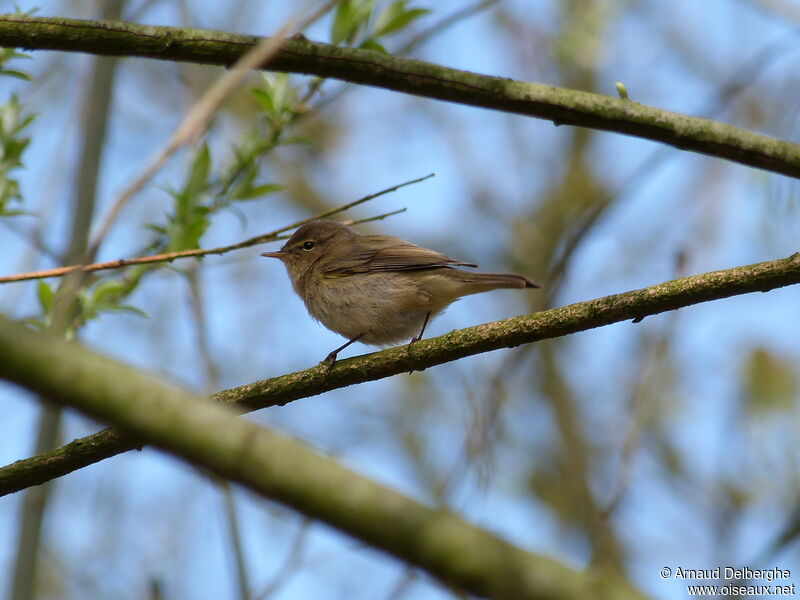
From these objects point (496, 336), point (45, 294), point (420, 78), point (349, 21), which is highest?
point (349, 21)

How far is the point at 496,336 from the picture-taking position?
3301 millimetres

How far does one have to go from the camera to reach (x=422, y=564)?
1.39 meters

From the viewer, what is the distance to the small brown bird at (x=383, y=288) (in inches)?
219

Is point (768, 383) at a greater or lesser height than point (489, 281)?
greater

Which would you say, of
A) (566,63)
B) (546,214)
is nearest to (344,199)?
(546,214)

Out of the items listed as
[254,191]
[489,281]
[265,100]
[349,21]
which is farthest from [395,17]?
[489,281]

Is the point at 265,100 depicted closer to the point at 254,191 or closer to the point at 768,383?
the point at 254,191

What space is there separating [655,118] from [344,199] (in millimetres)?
9218

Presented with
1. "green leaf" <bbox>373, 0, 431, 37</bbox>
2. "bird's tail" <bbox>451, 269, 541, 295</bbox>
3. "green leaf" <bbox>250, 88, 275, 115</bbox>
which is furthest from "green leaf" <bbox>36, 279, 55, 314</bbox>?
"bird's tail" <bbox>451, 269, 541, 295</bbox>

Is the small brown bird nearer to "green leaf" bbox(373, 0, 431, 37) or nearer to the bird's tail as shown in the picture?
the bird's tail

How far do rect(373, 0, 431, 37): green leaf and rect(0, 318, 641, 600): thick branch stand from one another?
11.5 ft

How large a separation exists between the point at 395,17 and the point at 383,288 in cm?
182

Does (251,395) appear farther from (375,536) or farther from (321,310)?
(321,310)

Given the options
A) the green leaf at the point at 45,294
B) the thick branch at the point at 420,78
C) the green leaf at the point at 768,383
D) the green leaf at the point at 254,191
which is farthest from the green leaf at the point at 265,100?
the green leaf at the point at 768,383
